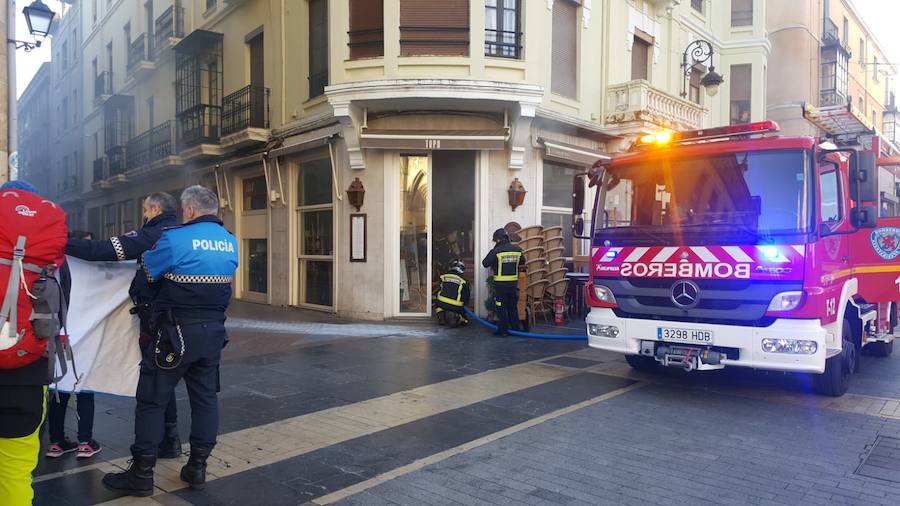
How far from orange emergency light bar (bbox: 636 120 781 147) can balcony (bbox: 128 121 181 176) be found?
50.2 feet

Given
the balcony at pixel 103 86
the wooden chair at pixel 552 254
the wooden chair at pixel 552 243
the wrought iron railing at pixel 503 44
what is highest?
the balcony at pixel 103 86

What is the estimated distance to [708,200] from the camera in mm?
6520

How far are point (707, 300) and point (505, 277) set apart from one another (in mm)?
4682

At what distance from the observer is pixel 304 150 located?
13867 mm

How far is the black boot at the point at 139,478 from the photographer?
12.9 feet

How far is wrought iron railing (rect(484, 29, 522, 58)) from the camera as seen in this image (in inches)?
488

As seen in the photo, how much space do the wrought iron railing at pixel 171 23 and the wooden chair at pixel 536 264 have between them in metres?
14.3

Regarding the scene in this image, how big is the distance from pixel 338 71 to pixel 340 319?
16.0 feet

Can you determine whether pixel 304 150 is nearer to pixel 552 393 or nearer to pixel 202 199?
pixel 552 393

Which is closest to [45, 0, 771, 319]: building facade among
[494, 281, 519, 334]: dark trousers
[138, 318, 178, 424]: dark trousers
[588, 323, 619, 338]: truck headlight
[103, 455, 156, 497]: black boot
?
[494, 281, 519, 334]: dark trousers

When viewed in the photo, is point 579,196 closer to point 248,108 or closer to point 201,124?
point 248,108

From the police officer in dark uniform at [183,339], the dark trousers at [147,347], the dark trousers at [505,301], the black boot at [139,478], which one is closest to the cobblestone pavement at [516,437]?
the black boot at [139,478]

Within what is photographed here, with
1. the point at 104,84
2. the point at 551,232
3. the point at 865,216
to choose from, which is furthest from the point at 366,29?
the point at 104,84

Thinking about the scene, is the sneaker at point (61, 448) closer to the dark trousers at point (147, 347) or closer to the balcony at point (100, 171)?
the dark trousers at point (147, 347)
